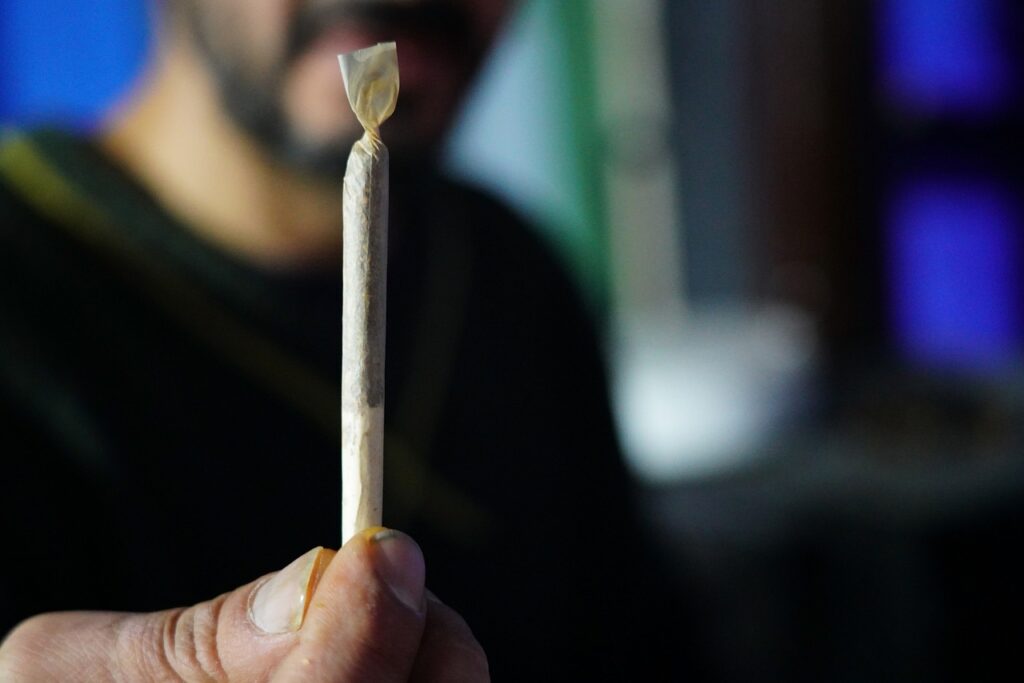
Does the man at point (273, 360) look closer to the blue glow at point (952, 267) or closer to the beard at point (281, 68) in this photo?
the beard at point (281, 68)

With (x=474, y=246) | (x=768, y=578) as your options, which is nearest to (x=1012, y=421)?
(x=768, y=578)

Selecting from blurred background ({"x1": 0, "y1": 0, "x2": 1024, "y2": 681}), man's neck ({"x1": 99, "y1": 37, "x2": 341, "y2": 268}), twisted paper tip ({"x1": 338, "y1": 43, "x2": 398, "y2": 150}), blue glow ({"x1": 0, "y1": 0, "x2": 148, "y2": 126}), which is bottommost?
blurred background ({"x1": 0, "y1": 0, "x2": 1024, "y2": 681})

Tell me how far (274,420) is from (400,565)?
387mm

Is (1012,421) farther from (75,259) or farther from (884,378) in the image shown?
(75,259)

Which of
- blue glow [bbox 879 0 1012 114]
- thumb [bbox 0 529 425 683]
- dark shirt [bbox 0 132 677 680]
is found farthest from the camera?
blue glow [bbox 879 0 1012 114]

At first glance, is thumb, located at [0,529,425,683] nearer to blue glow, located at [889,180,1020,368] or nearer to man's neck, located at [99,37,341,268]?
man's neck, located at [99,37,341,268]

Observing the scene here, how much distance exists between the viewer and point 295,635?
1.01ft

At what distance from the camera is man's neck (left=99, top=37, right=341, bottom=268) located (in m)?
0.71

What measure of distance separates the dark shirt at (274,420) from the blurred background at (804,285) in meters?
0.18

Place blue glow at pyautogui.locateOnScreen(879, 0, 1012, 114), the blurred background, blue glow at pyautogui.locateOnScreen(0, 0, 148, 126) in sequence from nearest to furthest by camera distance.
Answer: blue glow at pyautogui.locateOnScreen(0, 0, 148, 126) → the blurred background → blue glow at pyautogui.locateOnScreen(879, 0, 1012, 114)

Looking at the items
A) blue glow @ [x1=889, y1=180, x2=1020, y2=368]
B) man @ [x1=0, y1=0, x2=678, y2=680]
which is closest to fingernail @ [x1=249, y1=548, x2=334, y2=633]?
man @ [x1=0, y1=0, x2=678, y2=680]

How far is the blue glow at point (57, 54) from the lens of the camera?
32.2 inches

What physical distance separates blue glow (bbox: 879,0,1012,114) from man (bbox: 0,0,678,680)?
1213 mm

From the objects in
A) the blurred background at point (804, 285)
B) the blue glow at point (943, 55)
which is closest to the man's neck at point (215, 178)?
the blurred background at point (804, 285)
